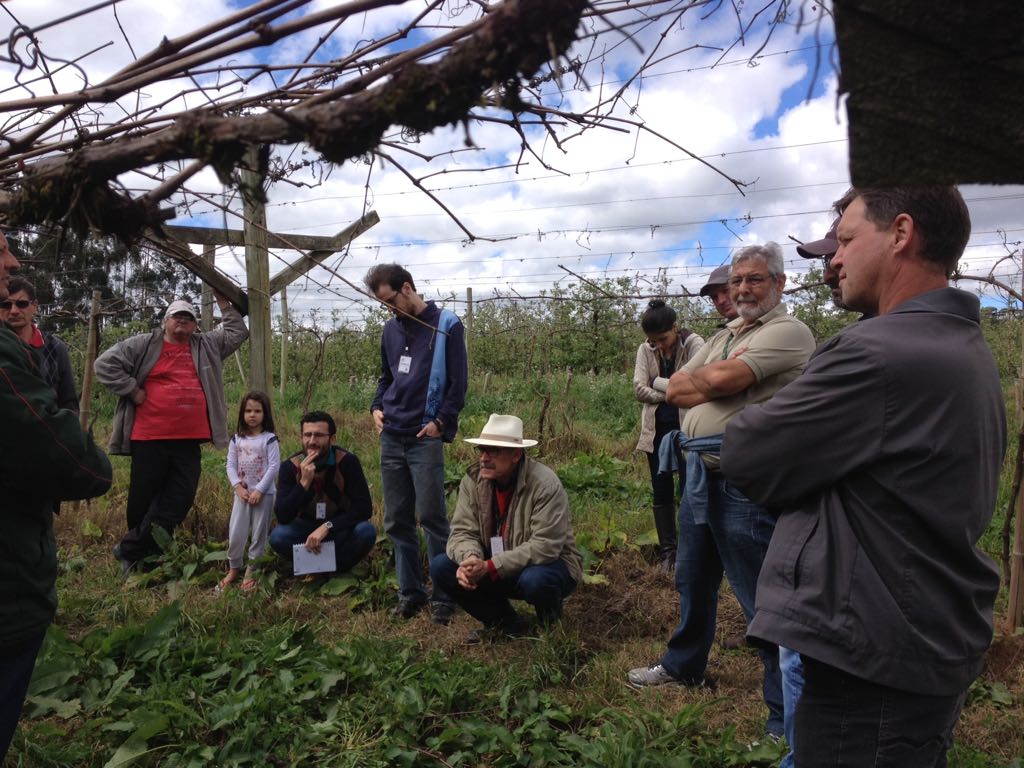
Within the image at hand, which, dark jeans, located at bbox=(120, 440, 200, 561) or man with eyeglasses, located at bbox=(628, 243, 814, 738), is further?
dark jeans, located at bbox=(120, 440, 200, 561)

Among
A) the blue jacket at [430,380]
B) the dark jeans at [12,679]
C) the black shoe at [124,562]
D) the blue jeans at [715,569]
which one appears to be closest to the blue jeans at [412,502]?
the blue jacket at [430,380]

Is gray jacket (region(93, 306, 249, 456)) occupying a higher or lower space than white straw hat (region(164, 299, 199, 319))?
lower

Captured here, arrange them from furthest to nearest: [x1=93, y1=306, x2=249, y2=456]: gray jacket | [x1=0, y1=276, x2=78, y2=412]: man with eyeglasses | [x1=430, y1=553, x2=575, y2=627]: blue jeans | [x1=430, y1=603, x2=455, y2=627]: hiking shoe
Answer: [x1=93, y1=306, x2=249, y2=456]: gray jacket
[x1=430, y1=603, x2=455, y2=627]: hiking shoe
[x1=430, y1=553, x2=575, y2=627]: blue jeans
[x1=0, y1=276, x2=78, y2=412]: man with eyeglasses

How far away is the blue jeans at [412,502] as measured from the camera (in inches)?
177

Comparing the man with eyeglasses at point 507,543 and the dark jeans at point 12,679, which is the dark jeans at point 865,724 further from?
the man with eyeglasses at point 507,543

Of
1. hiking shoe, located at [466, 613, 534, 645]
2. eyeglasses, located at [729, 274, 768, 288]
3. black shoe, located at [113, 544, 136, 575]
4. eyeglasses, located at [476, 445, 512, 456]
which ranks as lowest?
hiking shoe, located at [466, 613, 534, 645]

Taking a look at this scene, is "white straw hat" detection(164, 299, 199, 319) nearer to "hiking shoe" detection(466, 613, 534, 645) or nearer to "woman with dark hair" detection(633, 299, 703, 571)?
"hiking shoe" detection(466, 613, 534, 645)

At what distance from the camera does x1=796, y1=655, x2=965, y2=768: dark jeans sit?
4.97 ft

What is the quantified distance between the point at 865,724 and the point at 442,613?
3.20m

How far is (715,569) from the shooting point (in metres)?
3.29

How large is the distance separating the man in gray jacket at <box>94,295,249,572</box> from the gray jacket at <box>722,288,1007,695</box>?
4.18 meters

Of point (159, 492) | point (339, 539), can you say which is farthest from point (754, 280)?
point (159, 492)

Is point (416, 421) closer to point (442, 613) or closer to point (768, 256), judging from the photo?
point (442, 613)

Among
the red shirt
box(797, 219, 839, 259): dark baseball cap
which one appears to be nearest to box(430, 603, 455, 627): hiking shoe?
the red shirt
